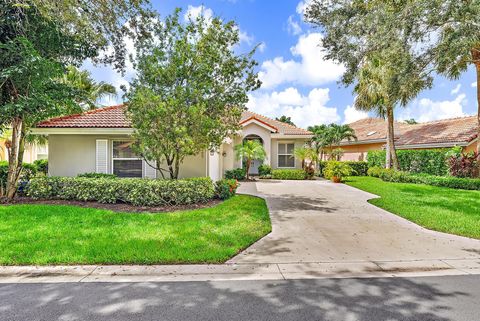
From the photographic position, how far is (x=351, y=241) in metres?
6.12

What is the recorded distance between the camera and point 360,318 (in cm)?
326

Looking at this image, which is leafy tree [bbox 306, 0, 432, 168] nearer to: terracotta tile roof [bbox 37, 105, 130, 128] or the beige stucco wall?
the beige stucco wall

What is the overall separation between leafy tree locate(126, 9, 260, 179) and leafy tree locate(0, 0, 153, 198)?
1547mm

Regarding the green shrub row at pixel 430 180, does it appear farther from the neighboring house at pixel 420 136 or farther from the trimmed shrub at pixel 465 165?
the neighboring house at pixel 420 136

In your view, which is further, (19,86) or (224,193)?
(224,193)

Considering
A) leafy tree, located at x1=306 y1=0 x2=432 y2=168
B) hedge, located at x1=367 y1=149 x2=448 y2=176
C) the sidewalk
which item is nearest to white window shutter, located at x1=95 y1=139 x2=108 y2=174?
the sidewalk

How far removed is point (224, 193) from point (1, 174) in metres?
8.72

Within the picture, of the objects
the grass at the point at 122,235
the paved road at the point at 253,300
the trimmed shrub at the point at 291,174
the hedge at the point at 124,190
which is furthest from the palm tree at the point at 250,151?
the paved road at the point at 253,300

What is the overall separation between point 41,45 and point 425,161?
2195cm

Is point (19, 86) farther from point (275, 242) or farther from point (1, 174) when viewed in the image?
point (275, 242)

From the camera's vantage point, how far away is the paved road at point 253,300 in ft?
10.8

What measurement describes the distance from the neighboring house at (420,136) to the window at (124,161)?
1945 centimetres

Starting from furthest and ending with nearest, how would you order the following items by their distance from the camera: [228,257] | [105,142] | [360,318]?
[105,142] < [228,257] < [360,318]

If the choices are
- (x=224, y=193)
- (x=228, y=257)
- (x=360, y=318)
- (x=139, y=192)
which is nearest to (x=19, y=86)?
(x=139, y=192)
